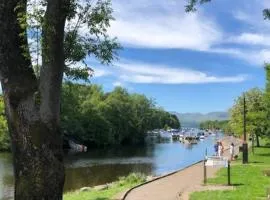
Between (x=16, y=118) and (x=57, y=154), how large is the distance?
0.89m

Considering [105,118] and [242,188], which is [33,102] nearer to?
[242,188]

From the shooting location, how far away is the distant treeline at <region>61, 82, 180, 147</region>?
107 meters

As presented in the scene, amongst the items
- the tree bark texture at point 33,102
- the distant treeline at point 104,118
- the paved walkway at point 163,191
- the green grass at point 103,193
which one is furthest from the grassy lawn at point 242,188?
the distant treeline at point 104,118

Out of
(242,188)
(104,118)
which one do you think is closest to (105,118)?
(104,118)

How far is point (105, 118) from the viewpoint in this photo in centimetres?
11750

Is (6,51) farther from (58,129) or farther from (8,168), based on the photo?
(8,168)

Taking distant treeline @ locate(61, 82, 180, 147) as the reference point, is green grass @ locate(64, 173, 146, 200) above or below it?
below

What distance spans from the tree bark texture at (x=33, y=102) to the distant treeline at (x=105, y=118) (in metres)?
86.9

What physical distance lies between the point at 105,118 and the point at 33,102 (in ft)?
Answer: 357

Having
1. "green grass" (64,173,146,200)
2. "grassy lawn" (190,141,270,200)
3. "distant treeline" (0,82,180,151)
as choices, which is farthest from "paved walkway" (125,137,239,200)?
"distant treeline" (0,82,180,151)

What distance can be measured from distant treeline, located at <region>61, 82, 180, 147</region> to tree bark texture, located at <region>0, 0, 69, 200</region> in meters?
86.9

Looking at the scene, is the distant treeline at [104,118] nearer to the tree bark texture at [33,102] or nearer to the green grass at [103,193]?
the green grass at [103,193]

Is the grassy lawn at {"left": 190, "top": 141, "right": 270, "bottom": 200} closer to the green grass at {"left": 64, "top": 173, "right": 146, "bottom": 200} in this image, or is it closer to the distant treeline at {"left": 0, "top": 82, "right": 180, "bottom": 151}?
the green grass at {"left": 64, "top": 173, "right": 146, "bottom": 200}

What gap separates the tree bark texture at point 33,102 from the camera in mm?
8539
